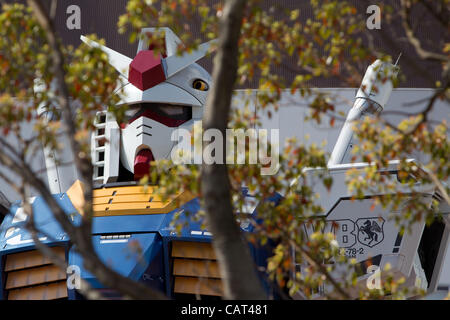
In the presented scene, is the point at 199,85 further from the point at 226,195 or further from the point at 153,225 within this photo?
the point at 226,195

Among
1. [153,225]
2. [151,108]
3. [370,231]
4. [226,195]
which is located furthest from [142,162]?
[226,195]

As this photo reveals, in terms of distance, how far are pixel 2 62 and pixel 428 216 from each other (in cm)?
285

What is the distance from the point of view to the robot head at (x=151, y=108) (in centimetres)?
808

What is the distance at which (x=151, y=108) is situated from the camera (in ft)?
26.9

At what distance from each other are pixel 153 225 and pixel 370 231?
92.1 inches

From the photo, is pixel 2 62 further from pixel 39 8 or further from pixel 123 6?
pixel 123 6

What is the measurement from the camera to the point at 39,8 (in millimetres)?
3295

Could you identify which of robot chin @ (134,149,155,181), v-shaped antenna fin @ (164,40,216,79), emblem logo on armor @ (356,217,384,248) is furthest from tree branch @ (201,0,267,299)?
v-shaped antenna fin @ (164,40,216,79)

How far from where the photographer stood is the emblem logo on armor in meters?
7.40

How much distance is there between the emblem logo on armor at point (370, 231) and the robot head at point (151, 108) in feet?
7.80

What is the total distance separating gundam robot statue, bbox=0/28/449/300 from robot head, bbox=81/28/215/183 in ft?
0.04

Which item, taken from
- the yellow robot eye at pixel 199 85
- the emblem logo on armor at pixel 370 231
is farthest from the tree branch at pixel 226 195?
the yellow robot eye at pixel 199 85

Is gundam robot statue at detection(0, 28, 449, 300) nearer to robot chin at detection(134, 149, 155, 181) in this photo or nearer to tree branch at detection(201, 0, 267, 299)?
robot chin at detection(134, 149, 155, 181)

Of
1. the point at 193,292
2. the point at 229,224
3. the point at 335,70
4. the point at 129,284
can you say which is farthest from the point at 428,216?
the point at 193,292
